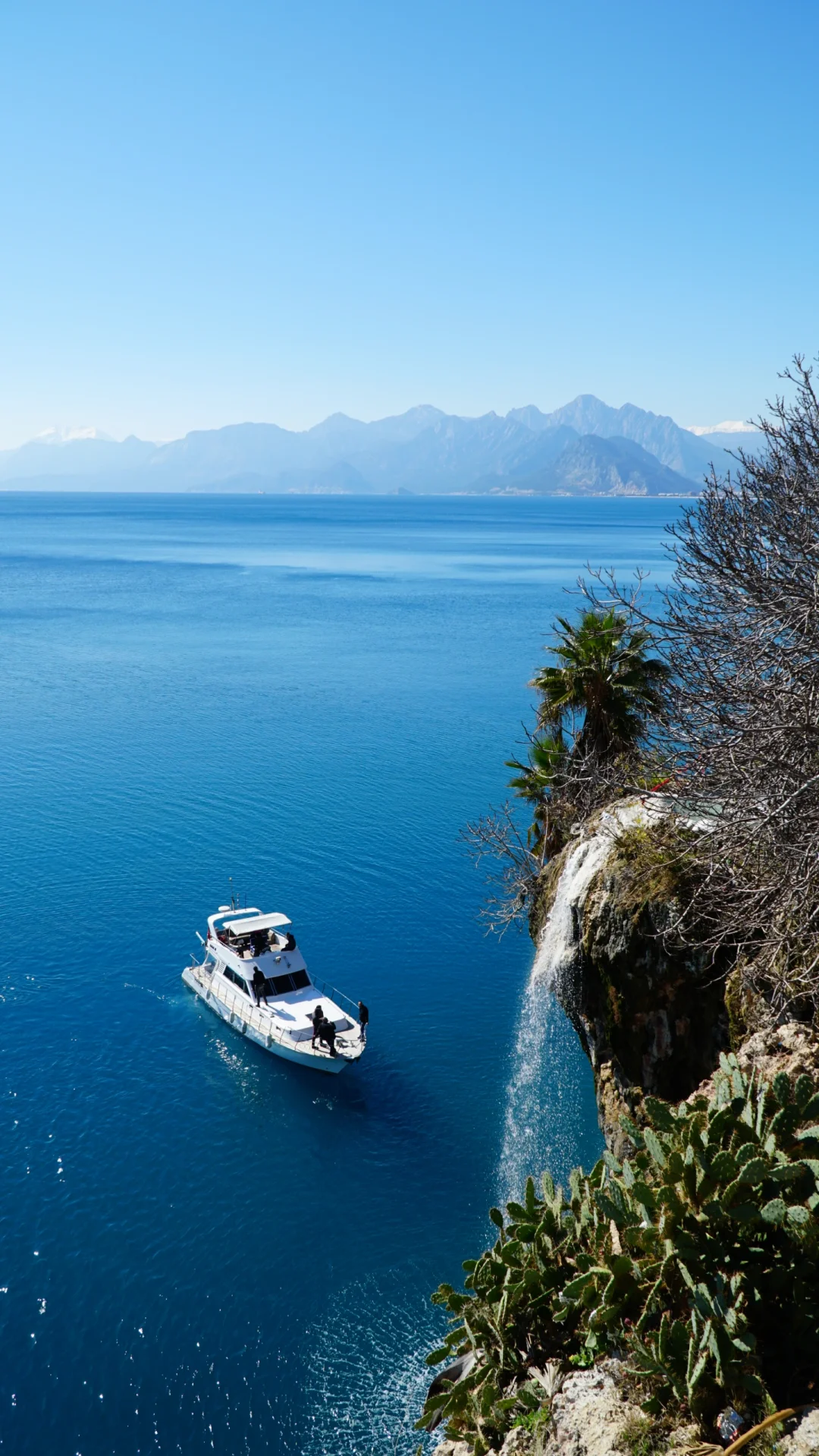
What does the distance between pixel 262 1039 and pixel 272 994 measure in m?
1.71

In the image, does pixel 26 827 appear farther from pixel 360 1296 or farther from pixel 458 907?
pixel 360 1296

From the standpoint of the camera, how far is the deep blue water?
19.8 metres

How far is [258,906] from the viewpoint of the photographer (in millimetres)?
38938

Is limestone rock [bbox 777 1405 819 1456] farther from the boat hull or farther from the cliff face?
the boat hull

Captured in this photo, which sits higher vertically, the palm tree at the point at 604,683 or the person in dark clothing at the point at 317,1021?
the palm tree at the point at 604,683

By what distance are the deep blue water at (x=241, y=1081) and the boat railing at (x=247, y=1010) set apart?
865mm

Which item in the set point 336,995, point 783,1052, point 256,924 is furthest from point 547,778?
point 256,924

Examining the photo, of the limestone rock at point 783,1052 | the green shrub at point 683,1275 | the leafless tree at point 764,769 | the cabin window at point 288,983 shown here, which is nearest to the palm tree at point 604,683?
the leafless tree at point 764,769

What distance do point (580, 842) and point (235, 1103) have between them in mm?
15418

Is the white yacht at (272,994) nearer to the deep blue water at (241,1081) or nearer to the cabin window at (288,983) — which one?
the cabin window at (288,983)

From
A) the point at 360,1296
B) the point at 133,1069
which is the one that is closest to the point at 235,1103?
the point at 133,1069

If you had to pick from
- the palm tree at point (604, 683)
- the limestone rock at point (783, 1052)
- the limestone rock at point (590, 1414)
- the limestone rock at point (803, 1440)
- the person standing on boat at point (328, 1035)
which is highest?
the palm tree at point (604, 683)

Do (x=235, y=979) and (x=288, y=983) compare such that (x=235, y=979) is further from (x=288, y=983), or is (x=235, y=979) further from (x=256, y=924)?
(x=256, y=924)

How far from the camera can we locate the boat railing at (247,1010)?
30562 millimetres
